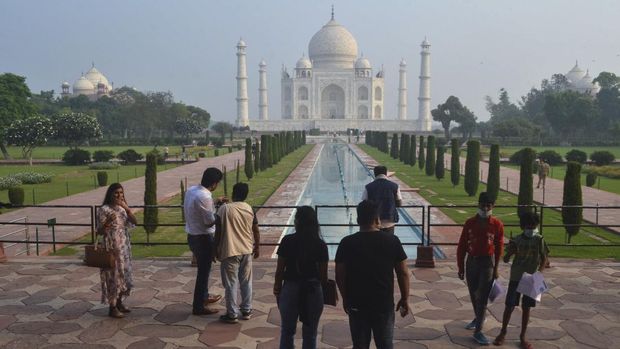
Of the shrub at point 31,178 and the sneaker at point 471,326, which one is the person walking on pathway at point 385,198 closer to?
the sneaker at point 471,326

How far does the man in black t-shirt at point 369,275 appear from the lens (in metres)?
2.75

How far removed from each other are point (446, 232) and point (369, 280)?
6.40 meters

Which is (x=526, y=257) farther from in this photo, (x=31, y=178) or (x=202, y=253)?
(x=31, y=178)

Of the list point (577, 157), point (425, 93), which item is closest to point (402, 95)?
point (425, 93)

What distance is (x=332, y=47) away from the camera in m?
67.8

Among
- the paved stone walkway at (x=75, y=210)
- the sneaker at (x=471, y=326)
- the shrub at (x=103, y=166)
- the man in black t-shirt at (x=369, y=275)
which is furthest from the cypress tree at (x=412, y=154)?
the man in black t-shirt at (x=369, y=275)

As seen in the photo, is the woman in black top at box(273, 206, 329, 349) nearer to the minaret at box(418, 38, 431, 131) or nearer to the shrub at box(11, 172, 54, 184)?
the shrub at box(11, 172, 54, 184)

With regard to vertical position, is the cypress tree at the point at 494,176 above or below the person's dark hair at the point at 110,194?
below

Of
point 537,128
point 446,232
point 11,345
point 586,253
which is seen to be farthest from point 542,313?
point 537,128

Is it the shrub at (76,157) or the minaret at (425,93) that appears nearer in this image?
the shrub at (76,157)

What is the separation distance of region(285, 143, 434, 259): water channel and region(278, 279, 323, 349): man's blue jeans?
2546 mm

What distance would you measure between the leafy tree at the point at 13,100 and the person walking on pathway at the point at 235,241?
85.8 feet

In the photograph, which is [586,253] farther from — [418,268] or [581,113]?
[581,113]

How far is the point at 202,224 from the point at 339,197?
10.1m
